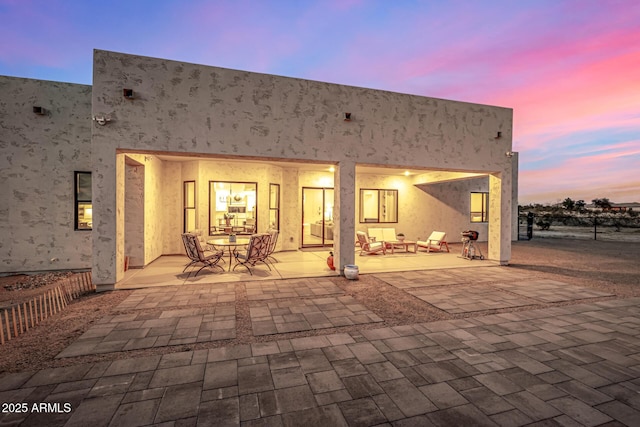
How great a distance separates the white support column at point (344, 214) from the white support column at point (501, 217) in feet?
14.3

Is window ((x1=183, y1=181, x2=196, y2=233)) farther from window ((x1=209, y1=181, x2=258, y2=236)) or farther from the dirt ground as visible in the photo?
the dirt ground

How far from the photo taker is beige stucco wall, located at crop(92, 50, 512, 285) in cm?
516

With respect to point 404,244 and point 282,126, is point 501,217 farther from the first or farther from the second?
point 282,126

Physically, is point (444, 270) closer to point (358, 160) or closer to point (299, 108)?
point (358, 160)

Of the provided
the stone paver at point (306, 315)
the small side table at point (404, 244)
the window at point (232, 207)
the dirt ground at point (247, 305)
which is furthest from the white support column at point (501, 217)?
the window at point (232, 207)

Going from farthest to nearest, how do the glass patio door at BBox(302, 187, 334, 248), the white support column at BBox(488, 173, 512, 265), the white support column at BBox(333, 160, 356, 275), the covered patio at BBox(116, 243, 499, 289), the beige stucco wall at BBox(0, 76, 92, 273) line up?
the glass patio door at BBox(302, 187, 334, 248)
the white support column at BBox(488, 173, 512, 265)
the beige stucco wall at BBox(0, 76, 92, 273)
the white support column at BBox(333, 160, 356, 275)
the covered patio at BBox(116, 243, 499, 289)

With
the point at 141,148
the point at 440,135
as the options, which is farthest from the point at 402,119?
the point at 141,148

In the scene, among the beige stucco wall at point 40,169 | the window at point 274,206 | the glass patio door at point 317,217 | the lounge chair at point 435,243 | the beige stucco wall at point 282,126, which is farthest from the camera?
the glass patio door at point 317,217

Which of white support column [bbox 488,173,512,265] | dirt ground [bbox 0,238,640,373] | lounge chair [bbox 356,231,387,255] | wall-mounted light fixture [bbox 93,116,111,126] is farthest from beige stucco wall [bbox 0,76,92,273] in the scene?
white support column [bbox 488,173,512,265]

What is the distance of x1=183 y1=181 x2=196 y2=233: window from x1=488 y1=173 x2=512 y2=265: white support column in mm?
9124

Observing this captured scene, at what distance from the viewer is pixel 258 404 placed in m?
2.06

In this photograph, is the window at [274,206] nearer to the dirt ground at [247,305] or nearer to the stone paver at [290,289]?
the stone paver at [290,289]

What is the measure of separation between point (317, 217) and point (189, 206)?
5.93m

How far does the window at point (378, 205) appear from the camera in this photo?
11.9 metres
